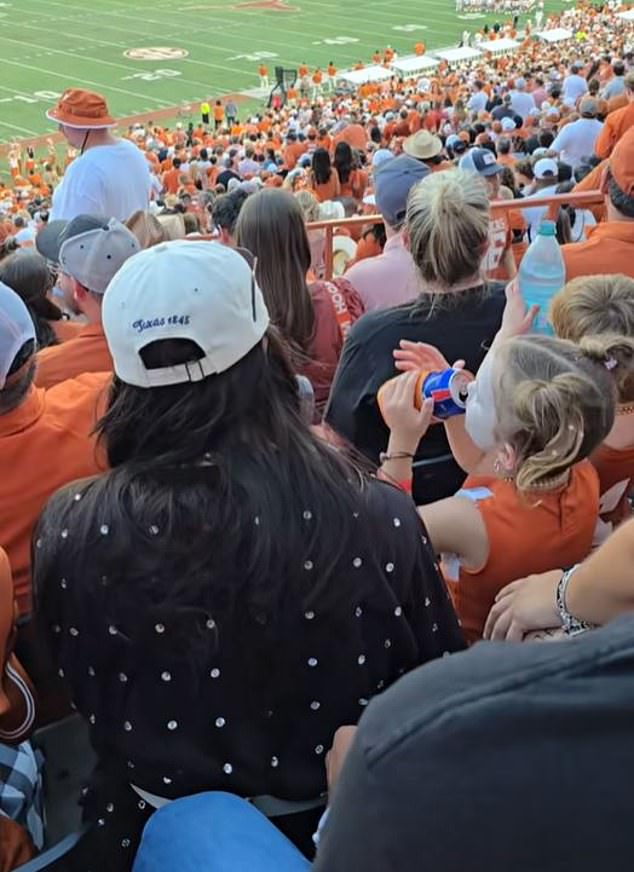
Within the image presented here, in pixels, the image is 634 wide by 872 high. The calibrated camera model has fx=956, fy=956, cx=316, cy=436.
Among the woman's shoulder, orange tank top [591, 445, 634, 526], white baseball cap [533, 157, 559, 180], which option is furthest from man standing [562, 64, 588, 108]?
orange tank top [591, 445, 634, 526]

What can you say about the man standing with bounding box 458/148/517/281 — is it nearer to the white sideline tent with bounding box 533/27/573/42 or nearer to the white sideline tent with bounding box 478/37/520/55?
the white sideline tent with bounding box 478/37/520/55

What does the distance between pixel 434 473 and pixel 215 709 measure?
1.40m

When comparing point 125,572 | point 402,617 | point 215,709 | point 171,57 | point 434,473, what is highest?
point 125,572

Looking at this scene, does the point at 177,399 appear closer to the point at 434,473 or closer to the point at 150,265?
the point at 150,265

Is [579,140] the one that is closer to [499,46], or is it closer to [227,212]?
[227,212]

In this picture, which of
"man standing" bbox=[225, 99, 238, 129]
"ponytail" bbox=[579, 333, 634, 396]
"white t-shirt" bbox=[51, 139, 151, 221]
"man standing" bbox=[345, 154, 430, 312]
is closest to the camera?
"ponytail" bbox=[579, 333, 634, 396]

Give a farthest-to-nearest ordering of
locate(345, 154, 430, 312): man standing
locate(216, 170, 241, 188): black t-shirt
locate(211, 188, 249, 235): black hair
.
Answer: locate(216, 170, 241, 188): black t-shirt → locate(211, 188, 249, 235): black hair → locate(345, 154, 430, 312): man standing

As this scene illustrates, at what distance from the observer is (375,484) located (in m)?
1.68

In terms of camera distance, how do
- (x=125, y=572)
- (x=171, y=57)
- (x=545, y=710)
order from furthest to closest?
(x=171, y=57) → (x=125, y=572) → (x=545, y=710)

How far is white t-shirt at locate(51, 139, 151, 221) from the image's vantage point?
17.8ft

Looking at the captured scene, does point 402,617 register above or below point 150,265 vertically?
below

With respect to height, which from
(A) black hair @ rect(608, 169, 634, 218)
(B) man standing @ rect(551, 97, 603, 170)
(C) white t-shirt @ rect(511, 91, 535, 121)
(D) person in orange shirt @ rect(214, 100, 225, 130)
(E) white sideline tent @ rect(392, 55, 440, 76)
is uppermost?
(A) black hair @ rect(608, 169, 634, 218)

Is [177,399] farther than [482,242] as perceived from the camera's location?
No

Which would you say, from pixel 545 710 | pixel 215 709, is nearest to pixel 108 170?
pixel 215 709
